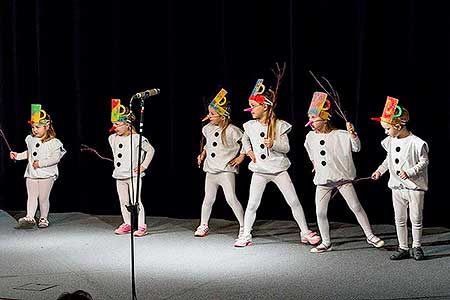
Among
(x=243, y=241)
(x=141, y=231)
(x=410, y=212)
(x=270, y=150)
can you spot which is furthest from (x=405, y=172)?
(x=141, y=231)

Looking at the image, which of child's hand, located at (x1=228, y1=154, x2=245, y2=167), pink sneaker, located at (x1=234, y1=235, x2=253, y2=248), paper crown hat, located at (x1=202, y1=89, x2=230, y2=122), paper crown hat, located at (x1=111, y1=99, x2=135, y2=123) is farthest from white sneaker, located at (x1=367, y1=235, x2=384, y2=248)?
paper crown hat, located at (x1=111, y1=99, x2=135, y2=123)

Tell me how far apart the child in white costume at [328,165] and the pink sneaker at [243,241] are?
1.82 ft

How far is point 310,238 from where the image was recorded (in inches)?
235

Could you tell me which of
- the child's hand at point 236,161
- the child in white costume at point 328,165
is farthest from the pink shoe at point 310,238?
the child's hand at point 236,161

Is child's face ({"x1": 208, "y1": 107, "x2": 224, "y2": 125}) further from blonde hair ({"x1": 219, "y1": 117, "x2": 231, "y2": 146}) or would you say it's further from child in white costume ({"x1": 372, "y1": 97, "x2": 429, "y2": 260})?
child in white costume ({"x1": 372, "y1": 97, "x2": 429, "y2": 260})

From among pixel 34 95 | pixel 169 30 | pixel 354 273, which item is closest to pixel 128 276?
pixel 354 273

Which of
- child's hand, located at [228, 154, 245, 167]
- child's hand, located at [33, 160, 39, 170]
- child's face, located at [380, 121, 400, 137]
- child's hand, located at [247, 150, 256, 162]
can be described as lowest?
child's hand, located at [33, 160, 39, 170]

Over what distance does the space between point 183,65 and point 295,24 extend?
1.18 m

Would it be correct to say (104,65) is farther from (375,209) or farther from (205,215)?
(375,209)

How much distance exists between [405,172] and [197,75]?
269 centimetres

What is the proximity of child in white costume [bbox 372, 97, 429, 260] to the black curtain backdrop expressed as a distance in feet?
3.77

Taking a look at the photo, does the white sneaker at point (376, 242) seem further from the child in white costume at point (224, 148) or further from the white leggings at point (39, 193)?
the white leggings at point (39, 193)

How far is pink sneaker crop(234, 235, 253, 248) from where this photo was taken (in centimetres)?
600

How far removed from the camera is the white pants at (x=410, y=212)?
5301 mm
